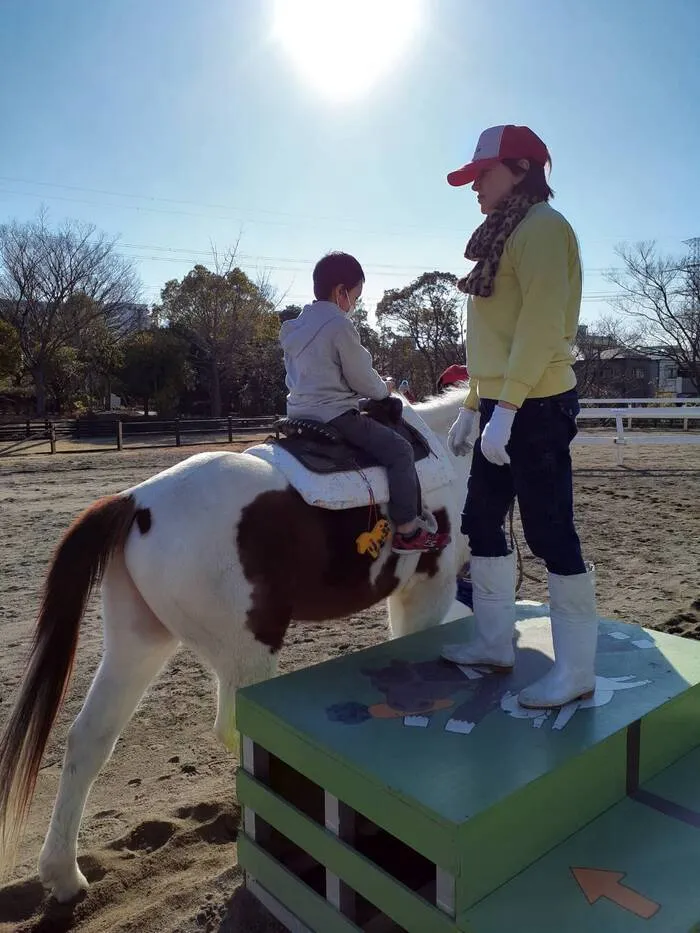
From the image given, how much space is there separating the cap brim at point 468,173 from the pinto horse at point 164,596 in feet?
4.14

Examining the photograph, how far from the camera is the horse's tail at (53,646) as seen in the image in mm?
2334

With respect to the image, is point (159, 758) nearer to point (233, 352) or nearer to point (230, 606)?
point (230, 606)

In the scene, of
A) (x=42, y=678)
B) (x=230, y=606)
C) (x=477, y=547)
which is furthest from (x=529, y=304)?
(x=42, y=678)

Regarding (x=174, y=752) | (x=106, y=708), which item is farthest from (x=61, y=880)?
(x=174, y=752)

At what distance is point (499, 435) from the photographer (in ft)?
6.69

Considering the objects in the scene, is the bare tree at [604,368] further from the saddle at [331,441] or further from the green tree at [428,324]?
the saddle at [331,441]

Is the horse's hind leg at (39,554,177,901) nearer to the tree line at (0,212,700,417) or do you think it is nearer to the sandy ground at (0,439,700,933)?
the sandy ground at (0,439,700,933)

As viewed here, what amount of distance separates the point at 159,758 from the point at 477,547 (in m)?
2.03

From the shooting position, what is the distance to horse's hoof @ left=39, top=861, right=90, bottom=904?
2.32 meters

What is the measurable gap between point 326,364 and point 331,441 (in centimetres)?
33

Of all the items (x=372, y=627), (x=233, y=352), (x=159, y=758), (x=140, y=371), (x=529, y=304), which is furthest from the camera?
(x=233, y=352)

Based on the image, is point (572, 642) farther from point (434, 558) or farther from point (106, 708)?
point (106, 708)

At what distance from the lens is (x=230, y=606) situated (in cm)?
228

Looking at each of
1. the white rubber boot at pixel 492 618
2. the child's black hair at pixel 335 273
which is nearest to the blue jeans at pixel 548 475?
the white rubber boot at pixel 492 618
